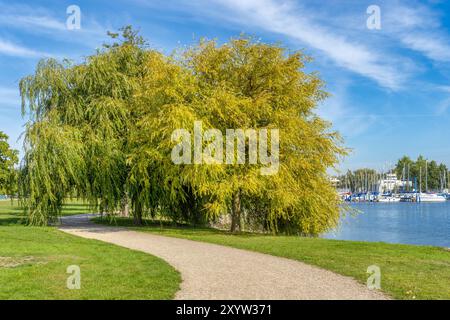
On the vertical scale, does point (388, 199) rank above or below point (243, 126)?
below

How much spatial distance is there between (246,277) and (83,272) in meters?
3.71

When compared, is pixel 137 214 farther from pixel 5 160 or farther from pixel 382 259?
pixel 5 160

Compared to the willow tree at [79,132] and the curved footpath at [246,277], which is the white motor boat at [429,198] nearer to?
the willow tree at [79,132]

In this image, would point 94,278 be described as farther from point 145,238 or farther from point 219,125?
point 219,125

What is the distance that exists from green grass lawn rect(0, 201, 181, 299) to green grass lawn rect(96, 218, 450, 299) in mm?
3852

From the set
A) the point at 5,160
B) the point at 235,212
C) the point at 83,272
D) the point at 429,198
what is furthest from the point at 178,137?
the point at 429,198

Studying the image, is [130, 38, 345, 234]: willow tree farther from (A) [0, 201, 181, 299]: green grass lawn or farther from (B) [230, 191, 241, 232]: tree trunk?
(A) [0, 201, 181, 299]: green grass lawn

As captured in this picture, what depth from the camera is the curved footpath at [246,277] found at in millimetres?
8219

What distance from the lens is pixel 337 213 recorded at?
68.0 ft

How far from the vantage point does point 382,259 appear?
12.4 meters

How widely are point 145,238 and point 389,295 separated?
10753 mm

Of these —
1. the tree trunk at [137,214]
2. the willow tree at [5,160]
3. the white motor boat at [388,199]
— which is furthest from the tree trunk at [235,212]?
the white motor boat at [388,199]

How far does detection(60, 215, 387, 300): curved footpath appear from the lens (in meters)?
8.22

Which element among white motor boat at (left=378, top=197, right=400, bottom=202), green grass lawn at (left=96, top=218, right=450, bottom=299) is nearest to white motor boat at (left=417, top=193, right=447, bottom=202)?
white motor boat at (left=378, top=197, right=400, bottom=202)
